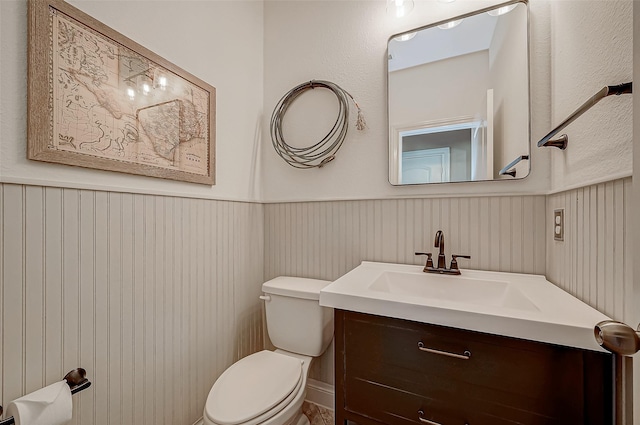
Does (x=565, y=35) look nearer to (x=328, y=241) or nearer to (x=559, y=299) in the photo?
(x=559, y=299)

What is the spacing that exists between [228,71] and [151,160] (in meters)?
0.74

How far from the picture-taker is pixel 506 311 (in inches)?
31.4

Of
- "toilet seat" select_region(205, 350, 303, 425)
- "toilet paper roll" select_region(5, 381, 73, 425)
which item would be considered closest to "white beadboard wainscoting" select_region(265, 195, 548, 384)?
"toilet seat" select_region(205, 350, 303, 425)

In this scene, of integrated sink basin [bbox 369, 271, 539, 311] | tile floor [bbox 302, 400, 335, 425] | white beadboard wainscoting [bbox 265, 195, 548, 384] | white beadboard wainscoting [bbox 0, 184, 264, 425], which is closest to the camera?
white beadboard wainscoting [bbox 0, 184, 264, 425]

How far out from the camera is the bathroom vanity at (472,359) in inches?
27.9

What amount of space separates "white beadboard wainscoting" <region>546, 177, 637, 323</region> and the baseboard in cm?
129

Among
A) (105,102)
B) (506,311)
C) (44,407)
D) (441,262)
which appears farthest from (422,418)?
(105,102)

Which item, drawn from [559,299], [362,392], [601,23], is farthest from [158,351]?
[601,23]

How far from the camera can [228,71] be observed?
1554mm

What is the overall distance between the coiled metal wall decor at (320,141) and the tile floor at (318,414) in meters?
1.43

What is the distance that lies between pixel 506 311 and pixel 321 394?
4.10 ft

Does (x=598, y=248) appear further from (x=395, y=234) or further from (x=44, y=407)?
(x=44, y=407)

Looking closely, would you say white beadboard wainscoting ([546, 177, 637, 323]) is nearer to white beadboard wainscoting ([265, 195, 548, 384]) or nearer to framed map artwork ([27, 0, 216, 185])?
white beadboard wainscoting ([265, 195, 548, 384])

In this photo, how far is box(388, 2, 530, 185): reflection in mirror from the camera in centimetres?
125
